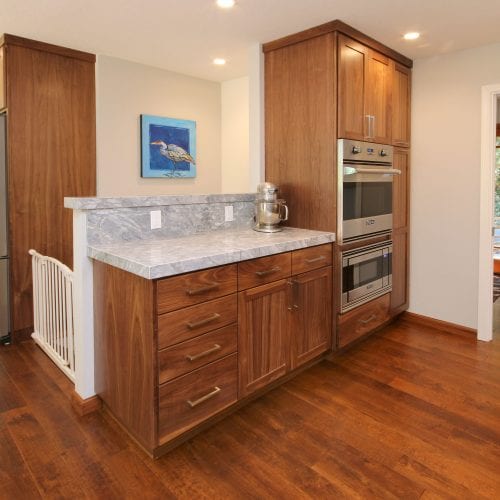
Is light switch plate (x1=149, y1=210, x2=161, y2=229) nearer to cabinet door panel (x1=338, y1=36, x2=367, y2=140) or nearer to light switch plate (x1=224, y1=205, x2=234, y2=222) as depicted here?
light switch plate (x1=224, y1=205, x2=234, y2=222)

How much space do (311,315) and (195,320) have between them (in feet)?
3.29

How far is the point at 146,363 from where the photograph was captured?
1.83 meters

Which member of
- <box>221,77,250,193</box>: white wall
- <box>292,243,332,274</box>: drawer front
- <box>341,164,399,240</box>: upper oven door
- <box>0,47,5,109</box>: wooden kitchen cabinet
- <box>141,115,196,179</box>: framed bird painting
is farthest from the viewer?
<box>221,77,250,193</box>: white wall

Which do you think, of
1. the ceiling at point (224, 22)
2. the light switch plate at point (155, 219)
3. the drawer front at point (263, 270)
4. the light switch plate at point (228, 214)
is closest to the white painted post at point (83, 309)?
the light switch plate at point (155, 219)

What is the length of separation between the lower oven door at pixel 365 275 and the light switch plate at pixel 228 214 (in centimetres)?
84

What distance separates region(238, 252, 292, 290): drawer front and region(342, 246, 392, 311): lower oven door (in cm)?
67

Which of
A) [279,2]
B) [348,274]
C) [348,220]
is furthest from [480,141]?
[279,2]

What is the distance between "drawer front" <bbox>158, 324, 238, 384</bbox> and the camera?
183 centimetres

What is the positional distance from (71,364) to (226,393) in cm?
109

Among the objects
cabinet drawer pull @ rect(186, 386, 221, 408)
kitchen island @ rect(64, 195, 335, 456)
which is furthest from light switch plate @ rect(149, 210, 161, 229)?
cabinet drawer pull @ rect(186, 386, 221, 408)

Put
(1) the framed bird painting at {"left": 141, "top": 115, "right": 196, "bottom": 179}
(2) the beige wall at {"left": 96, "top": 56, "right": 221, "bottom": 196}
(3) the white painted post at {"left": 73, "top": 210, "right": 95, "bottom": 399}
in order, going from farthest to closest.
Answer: (1) the framed bird painting at {"left": 141, "top": 115, "right": 196, "bottom": 179} < (2) the beige wall at {"left": 96, "top": 56, "right": 221, "bottom": 196} < (3) the white painted post at {"left": 73, "top": 210, "right": 95, "bottom": 399}

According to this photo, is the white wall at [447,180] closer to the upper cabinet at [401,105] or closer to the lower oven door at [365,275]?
the upper cabinet at [401,105]

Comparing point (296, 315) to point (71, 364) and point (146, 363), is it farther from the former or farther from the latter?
point (71, 364)

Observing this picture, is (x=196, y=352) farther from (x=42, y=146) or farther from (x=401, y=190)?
(x=401, y=190)
